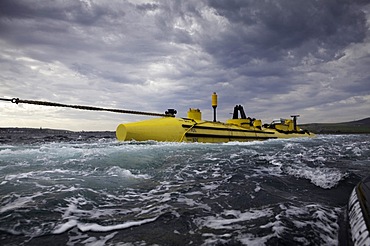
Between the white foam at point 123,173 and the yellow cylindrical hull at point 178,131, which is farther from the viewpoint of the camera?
the yellow cylindrical hull at point 178,131

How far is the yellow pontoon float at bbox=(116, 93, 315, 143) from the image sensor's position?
17.0m

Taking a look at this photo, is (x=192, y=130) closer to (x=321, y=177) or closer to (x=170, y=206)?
(x=321, y=177)

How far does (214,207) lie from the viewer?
4.02 meters

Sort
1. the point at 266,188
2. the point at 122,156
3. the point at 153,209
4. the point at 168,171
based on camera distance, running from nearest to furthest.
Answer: the point at 153,209, the point at 266,188, the point at 168,171, the point at 122,156

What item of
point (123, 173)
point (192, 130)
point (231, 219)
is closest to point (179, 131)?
point (192, 130)

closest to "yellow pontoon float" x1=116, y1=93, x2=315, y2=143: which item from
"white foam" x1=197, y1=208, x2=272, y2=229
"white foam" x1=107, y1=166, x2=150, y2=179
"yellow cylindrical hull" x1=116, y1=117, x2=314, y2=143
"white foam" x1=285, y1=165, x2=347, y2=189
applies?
"yellow cylindrical hull" x1=116, y1=117, x2=314, y2=143

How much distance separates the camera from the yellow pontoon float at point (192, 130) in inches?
671

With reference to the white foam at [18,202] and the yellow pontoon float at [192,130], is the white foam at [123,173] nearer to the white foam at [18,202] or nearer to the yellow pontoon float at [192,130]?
the white foam at [18,202]

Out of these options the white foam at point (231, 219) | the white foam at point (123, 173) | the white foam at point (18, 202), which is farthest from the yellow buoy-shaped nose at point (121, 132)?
the white foam at point (231, 219)

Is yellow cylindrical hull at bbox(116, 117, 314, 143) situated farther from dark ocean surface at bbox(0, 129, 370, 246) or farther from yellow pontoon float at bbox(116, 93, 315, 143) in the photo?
dark ocean surface at bbox(0, 129, 370, 246)

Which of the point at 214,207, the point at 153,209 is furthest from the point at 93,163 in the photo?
the point at 214,207

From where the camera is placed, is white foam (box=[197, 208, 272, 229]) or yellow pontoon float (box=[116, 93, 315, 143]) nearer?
white foam (box=[197, 208, 272, 229])

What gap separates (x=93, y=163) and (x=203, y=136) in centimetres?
1401

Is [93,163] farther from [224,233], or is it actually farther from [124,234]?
[224,233]
